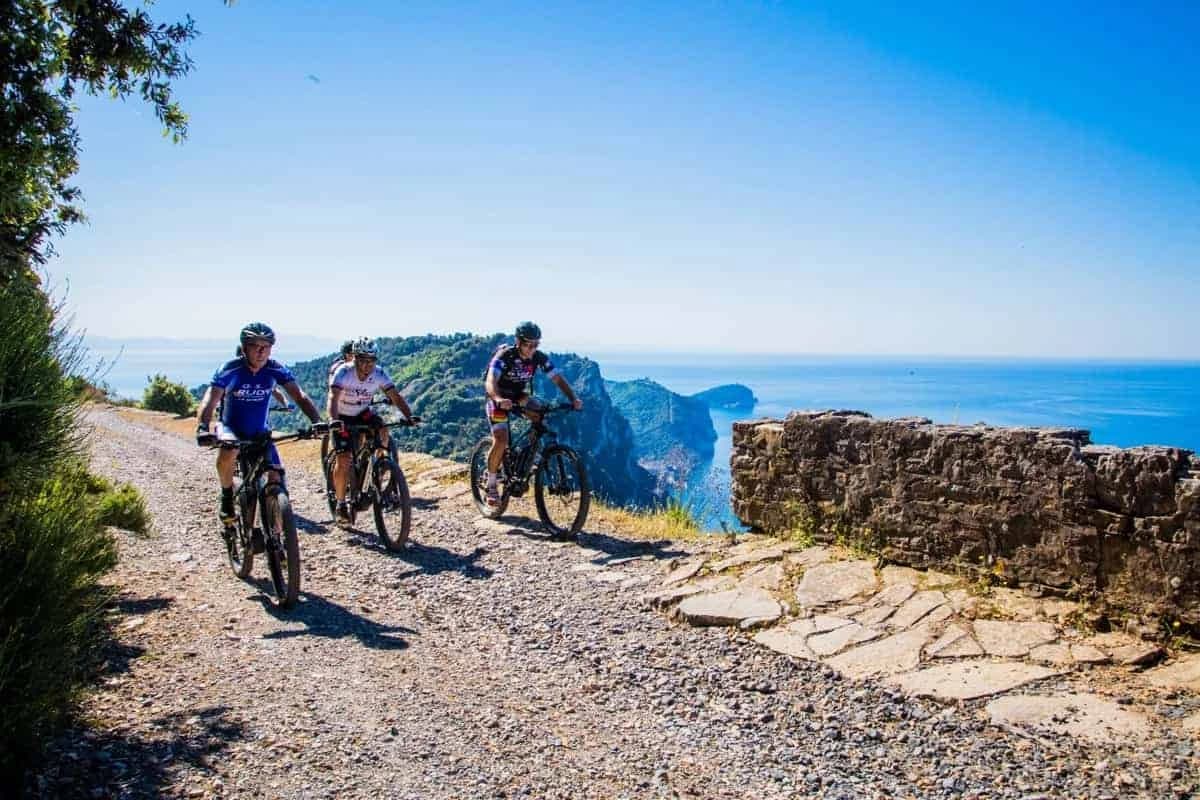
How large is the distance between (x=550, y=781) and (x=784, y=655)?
7.41ft

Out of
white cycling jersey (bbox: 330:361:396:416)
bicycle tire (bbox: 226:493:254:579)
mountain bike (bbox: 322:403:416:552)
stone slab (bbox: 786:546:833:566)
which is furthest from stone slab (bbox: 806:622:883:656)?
white cycling jersey (bbox: 330:361:396:416)

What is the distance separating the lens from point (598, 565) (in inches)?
301

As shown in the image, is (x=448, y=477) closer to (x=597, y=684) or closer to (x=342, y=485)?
(x=342, y=485)

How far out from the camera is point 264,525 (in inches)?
251

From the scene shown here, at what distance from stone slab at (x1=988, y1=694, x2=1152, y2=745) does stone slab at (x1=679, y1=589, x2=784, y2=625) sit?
6.23ft

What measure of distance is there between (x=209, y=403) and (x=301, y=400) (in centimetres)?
90

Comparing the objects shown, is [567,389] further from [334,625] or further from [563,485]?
[334,625]

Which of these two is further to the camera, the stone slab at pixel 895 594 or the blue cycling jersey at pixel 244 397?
the blue cycling jersey at pixel 244 397

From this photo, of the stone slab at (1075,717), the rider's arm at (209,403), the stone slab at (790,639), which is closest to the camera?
the stone slab at (1075,717)

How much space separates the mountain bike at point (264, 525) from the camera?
6.13m

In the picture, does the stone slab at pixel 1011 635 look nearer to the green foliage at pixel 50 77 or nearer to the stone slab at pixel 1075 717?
the stone slab at pixel 1075 717

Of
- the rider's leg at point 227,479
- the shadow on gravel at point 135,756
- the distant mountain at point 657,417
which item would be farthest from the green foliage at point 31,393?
the distant mountain at point 657,417

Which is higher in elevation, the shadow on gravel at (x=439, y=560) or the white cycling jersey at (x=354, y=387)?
the white cycling jersey at (x=354, y=387)

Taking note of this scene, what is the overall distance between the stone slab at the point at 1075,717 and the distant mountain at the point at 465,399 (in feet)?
22.0
